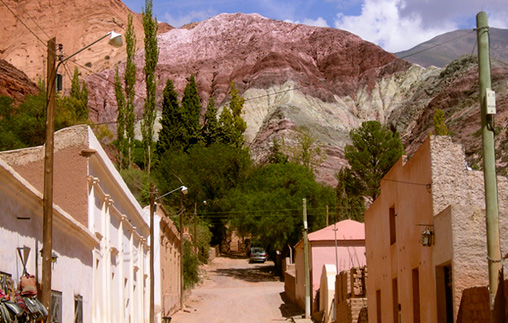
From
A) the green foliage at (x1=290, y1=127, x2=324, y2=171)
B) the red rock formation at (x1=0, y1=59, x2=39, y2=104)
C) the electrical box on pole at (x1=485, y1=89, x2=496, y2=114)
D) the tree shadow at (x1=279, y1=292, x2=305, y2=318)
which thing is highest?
the red rock formation at (x1=0, y1=59, x2=39, y2=104)

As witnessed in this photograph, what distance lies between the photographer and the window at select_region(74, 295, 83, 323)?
61.0ft

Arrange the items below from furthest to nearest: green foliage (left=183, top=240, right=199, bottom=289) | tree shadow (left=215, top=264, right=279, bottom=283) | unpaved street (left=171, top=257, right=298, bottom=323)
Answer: tree shadow (left=215, top=264, right=279, bottom=283), green foliage (left=183, top=240, right=199, bottom=289), unpaved street (left=171, top=257, right=298, bottom=323)

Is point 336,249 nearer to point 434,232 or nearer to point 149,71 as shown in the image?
point 434,232

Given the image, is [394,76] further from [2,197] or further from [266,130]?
[2,197]

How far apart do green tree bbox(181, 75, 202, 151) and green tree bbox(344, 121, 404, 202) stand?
58.1 feet

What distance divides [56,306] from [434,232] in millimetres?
8211

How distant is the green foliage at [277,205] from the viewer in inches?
2266

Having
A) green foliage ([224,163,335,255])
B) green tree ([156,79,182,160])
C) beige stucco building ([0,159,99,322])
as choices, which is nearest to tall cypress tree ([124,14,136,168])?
green foliage ([224,163,335,255])

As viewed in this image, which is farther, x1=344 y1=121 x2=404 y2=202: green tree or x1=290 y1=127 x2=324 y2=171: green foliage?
x1=290 y1=127 x2=324 y2=171: green foliage

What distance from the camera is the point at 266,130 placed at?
367ft

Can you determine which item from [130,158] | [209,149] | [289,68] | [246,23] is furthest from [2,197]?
[246,23]

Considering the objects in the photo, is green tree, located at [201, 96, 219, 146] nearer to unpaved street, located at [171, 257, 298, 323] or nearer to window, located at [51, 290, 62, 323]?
unpaved street, located at [171, 257, 298, 323]

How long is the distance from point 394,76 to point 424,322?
129318 mm

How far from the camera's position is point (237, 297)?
4562cm
